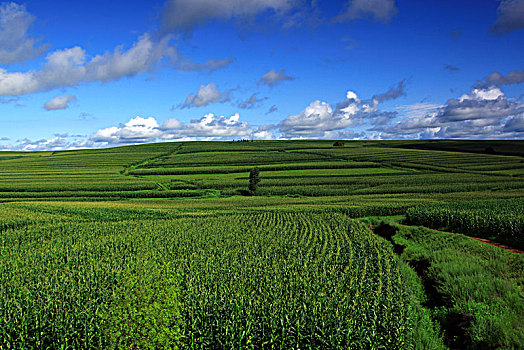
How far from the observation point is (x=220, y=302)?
39.4ft

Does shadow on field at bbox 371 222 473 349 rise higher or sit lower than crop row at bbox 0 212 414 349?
lower

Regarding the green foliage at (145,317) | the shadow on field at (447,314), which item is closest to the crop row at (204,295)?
the green foliage at (145,317)

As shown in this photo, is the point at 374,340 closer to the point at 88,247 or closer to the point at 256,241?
the point at 256,241

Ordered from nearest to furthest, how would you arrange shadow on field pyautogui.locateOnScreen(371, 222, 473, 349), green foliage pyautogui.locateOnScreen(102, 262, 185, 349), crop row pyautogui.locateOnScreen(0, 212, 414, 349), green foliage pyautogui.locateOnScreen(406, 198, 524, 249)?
crop row pyautogui.locateOnScreen(0, 212, 414, 349) → green foliage pyautogui.locateOnScreen(102, 262, 185, 349) → shadow on field pyautogui.locateOnScreen(371, 222, 473, 349) → green foliage pyautogui.locateOnScreen(406, 198, 524, 249)

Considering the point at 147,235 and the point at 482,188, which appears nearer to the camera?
the point at 147,235

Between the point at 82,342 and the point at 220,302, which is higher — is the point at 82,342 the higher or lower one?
the lower one

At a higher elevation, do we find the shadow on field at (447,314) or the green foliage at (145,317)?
the green foliage at (145,317)

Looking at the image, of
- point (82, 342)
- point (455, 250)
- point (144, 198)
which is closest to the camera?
point (82, 342)

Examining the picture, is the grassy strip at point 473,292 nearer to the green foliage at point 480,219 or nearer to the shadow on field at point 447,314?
the shadow on field at point 447,314

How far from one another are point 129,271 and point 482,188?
59.4 m

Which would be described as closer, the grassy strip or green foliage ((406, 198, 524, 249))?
the grassy strip

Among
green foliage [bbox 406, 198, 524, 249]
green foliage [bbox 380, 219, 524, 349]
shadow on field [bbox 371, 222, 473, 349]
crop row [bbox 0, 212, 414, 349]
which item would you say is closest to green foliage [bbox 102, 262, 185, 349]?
crop row [bbox 0, 212, 414, 349]

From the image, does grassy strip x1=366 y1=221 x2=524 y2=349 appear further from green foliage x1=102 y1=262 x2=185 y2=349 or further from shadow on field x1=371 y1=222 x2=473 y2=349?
green foliage x1=102 y1=262 x2=185 y2=349

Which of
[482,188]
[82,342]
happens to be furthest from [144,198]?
[482,188]
